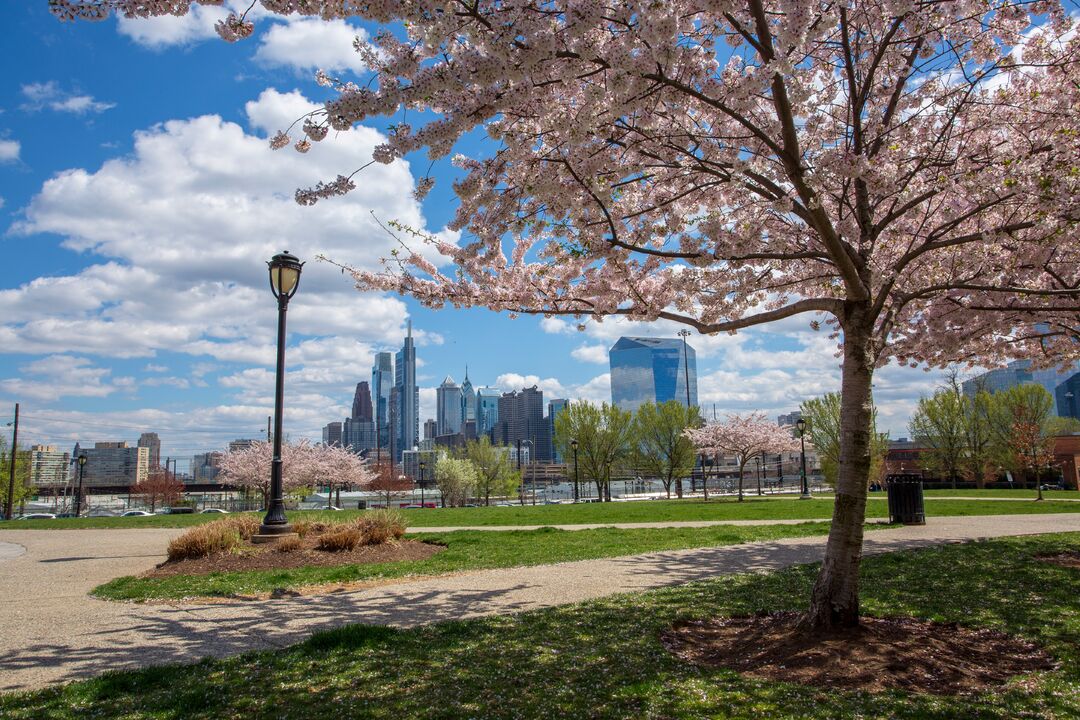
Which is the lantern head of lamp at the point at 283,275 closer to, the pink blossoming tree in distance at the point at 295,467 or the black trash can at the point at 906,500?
the black trash can at the point at 906,500

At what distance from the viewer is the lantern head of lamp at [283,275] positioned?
39.2 ft

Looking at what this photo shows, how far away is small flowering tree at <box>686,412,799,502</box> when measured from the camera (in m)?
37.0

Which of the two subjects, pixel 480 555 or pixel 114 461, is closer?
pixel 480 555

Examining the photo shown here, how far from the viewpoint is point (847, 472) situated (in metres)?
5.28

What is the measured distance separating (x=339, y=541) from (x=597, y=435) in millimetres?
40784

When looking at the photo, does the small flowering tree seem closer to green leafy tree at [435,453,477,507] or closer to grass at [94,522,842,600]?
green leafy tree at [435,453,477,507]

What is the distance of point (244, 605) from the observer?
22.7 ft

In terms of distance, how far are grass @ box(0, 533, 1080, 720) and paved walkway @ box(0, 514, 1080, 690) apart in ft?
1.80

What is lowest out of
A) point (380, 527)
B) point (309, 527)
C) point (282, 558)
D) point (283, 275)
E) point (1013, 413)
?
point (282, 558)

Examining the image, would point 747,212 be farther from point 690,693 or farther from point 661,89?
point 690,693

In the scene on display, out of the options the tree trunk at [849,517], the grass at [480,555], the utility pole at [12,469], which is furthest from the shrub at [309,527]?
the utility pole at [12,469]

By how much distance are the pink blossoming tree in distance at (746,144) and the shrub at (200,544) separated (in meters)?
6.25

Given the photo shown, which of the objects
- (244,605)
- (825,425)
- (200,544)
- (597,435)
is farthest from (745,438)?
(244,605)

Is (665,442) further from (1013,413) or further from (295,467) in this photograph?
(295,467)
